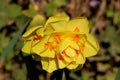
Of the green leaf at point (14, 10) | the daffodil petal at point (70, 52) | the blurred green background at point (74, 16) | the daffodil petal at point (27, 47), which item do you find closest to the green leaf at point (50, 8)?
the blurred green background at point (74, 16)

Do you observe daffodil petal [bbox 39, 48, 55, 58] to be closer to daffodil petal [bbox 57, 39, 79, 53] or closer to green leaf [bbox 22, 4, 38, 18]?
daffodil petal [bbox 57, 39, 79, 53]

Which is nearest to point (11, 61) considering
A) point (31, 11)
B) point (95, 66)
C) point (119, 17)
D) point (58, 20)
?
point (31, 11)

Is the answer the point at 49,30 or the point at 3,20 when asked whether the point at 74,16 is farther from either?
the point at 49,30

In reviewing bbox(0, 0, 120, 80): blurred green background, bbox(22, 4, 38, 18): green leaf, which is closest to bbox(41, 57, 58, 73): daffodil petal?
bbox(0, 0, 120, 80): blurred green background

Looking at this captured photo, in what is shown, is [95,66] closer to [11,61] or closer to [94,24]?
[94,24]

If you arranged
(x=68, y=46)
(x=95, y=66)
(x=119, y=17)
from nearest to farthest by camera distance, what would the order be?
(x=68, y=46), (x=119, y=17), (x=95, y=66)

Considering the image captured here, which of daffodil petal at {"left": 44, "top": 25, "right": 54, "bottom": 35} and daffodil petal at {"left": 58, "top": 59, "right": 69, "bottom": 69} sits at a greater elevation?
daffodil petal at {"left": 44, "top": 25, "right": 54, "bottom": 35}

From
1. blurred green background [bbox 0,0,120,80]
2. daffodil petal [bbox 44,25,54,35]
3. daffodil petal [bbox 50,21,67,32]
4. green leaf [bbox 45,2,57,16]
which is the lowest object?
blurred green background [bbox 0,0,120,80]
